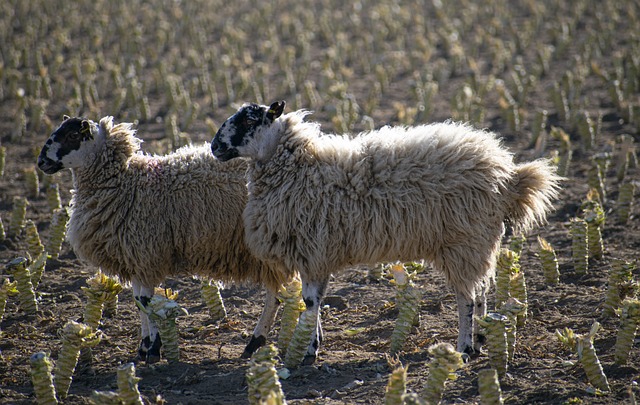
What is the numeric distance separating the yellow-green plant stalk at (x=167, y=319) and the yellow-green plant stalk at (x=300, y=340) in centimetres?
96

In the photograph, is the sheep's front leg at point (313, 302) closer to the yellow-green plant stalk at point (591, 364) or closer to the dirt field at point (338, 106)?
the dirt field at point (338, 106)

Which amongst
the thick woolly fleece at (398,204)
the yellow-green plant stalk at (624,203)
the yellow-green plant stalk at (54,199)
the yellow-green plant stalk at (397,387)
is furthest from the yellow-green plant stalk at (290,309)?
the yellow-green plant stalk at (624,203)

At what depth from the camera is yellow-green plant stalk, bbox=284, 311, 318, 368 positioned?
21.3ft

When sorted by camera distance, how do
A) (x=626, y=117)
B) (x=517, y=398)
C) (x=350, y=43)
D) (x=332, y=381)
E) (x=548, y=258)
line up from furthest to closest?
1. (x=350, y=43)
2. (x=626, y=117)
3. (x=548, y=258)
4. (x=332, y=381)
5. (x=517, y=398)

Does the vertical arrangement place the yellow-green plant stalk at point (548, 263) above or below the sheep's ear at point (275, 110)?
below

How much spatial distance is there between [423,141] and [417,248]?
3.31ft

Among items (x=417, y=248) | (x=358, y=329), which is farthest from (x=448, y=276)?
(x=358, y=329)

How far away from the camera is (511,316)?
621cm

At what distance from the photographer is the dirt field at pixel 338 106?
21.4ft

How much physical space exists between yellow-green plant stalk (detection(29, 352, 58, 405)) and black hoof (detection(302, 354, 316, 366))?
217 centimetres

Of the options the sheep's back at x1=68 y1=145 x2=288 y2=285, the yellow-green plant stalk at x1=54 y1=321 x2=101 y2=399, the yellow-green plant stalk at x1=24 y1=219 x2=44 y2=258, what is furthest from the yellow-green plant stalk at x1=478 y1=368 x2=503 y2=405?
the yellow-green plant stalk at x1=24 y1=219 x2=44 y2=258

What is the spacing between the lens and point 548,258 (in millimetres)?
8250

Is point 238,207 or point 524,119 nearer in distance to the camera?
point 238,207

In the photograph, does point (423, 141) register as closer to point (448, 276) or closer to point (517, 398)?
point (448, 276)
